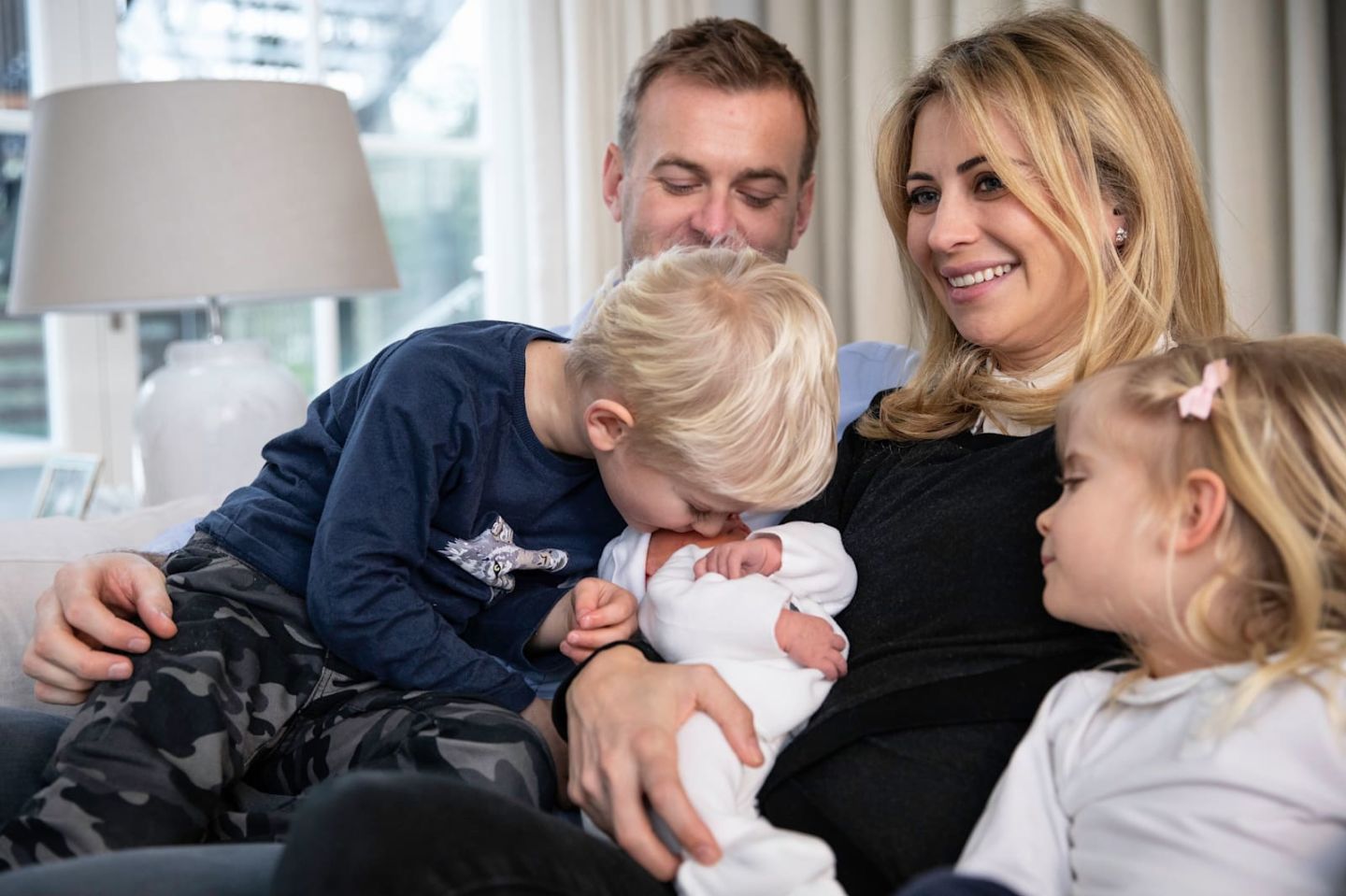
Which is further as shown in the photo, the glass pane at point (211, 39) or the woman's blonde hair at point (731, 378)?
the glass pane at point (211, 39)

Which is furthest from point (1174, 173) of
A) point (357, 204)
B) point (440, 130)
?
point (440, 130)

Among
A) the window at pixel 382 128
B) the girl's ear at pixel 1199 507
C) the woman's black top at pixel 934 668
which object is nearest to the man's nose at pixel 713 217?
the woman's black top at pixel 934 668

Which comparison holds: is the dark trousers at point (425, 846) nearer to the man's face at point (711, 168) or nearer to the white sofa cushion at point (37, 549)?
the white sofa cushion at point (37, 549)

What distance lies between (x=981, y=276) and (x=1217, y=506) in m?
0.58

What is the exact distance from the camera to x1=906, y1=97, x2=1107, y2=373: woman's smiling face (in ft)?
5.01

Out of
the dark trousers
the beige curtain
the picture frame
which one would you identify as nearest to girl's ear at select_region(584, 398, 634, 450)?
the dark trousers

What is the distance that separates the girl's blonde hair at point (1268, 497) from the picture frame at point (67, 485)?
2315 mm

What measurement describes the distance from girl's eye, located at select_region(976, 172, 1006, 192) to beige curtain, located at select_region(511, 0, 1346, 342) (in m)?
0.54

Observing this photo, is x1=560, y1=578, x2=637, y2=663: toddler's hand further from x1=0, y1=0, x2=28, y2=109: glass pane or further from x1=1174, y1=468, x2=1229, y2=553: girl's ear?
x1=0, y1=0, x2=28, y2=109: glass pane

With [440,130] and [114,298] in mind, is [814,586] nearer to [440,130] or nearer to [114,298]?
[114,298]

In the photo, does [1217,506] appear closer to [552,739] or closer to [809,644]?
[809,644]

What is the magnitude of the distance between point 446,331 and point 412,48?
8.05 ft

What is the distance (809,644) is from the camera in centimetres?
133

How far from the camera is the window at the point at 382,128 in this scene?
11.3ft
